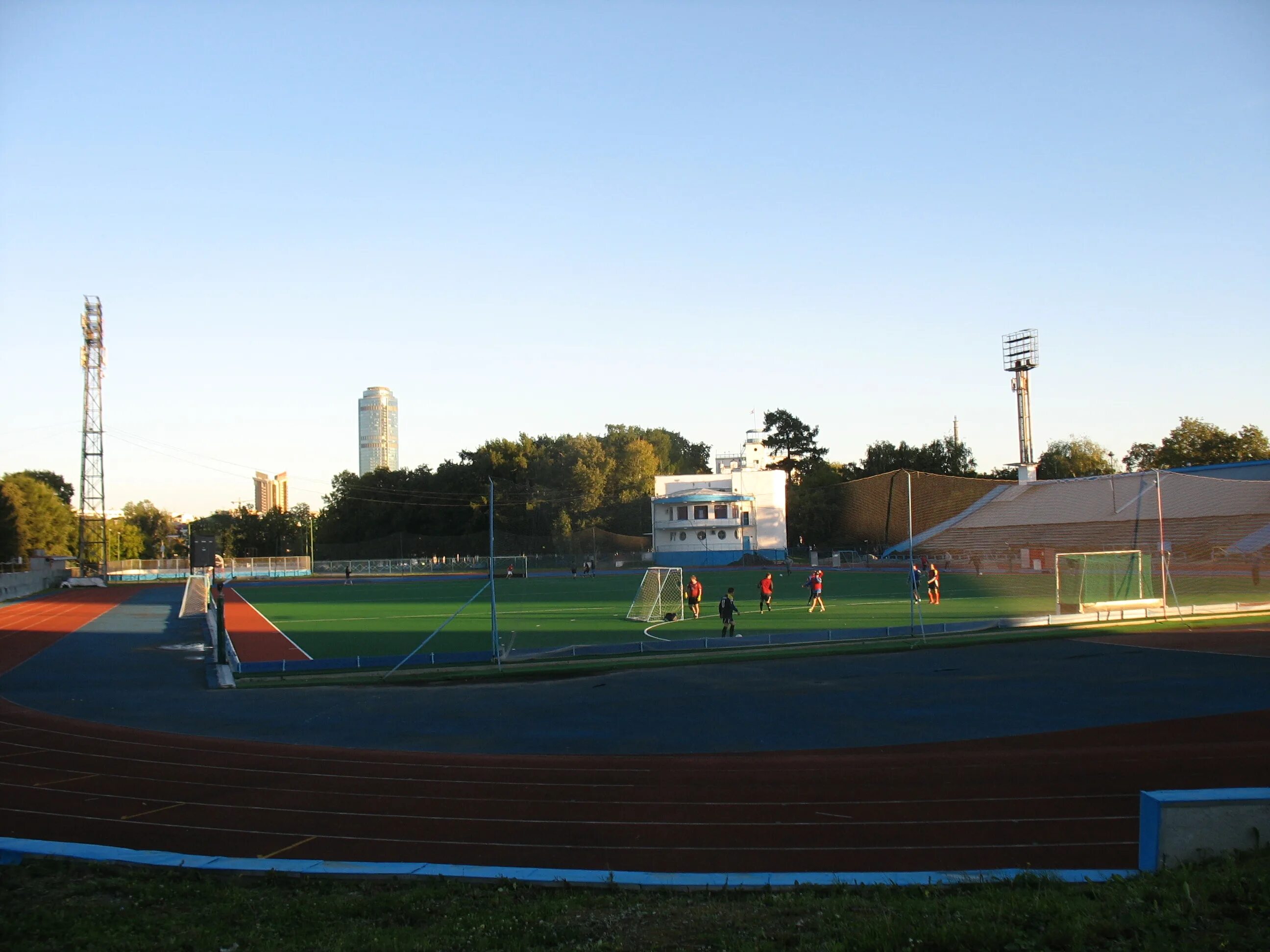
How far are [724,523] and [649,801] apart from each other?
7858 centimetres

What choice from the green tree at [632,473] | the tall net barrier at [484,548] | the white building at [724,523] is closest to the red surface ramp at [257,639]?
the tall net barrier at [484,548]

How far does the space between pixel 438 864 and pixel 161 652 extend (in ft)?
76.9

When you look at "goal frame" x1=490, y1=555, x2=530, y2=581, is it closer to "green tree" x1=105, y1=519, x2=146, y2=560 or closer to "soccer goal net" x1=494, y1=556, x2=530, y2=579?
"soccer goal net" x1=494, y1=556, x2=530, y2=579

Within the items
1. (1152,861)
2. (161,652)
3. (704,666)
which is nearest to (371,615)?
(161,652)

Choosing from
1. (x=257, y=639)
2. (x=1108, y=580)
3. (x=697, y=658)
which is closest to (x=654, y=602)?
(x=697, y=658)

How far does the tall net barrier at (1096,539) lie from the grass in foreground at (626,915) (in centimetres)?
2694

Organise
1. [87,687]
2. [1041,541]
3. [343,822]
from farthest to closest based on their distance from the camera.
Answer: [1041,541], [87,687], [343,822]

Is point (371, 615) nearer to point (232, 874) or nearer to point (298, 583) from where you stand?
point (232, 874)

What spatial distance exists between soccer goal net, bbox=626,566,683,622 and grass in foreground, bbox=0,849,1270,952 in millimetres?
25600

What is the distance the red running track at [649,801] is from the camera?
842 centimetres

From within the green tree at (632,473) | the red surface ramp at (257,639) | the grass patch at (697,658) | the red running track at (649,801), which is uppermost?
the green tree at (632,473)

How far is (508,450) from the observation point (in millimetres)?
111688

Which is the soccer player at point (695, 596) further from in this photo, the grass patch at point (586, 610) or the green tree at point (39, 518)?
the green tree at point (39, 518)

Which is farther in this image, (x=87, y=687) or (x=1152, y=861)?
(x=87, y=687)
